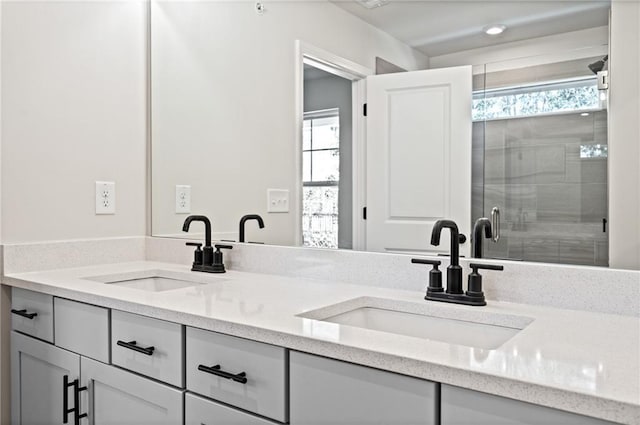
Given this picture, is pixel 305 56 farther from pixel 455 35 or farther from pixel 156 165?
pixel 156 165

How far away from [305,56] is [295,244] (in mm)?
637

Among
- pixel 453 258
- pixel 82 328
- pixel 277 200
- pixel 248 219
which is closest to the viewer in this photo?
pixel 453 258

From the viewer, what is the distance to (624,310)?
3.72 feet

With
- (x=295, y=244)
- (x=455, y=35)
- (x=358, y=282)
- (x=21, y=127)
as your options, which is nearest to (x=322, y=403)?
(x=358, y=282)

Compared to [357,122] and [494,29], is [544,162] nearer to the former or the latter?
[494,29]

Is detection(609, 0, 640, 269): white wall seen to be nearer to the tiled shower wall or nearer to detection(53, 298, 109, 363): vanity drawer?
the tiled shower wall

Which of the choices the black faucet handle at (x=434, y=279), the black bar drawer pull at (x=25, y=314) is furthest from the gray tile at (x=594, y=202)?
the black bar drawer pull at (x=25, y=314)

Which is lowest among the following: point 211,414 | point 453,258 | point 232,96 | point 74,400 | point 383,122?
point 74,400

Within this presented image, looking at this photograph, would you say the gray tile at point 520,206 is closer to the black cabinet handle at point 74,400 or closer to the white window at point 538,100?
the white window at point 538,100

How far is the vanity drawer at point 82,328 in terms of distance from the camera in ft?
4.50

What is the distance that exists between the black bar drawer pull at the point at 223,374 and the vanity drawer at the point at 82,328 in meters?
0.41

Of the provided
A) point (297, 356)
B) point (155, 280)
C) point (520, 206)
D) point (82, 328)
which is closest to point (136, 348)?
point (82, 328)

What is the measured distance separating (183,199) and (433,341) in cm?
146

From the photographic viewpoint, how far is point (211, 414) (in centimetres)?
110
